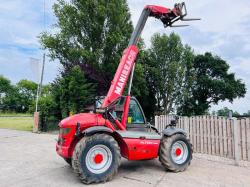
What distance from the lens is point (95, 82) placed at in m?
17.2

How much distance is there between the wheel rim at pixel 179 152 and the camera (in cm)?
567

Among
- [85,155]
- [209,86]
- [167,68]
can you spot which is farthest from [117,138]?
[209,86]

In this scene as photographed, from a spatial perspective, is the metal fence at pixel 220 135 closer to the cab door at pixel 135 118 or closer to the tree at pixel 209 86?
the cab door at pixel 135 118

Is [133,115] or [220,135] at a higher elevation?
[133,115]

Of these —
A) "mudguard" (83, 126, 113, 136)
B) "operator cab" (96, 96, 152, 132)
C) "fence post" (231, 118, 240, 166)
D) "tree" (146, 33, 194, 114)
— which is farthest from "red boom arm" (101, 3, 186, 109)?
"tree" (146, 33, 194, 114)

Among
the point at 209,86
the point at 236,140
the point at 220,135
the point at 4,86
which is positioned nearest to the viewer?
the point at 236,140

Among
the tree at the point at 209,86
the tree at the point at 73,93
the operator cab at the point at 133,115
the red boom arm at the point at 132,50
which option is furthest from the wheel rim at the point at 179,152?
the tree at the point at 209,86

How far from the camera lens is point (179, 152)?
5.77 metres

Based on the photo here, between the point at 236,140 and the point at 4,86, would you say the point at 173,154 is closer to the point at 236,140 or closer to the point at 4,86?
the point at 236,140

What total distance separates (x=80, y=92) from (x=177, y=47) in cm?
1168

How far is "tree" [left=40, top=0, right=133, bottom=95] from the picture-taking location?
17641 mm

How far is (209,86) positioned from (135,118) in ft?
71.7

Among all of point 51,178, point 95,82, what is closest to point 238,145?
point 51,178

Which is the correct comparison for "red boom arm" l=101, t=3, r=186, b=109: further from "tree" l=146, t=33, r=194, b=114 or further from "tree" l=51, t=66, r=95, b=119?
"tree" l=146, t=33, r=194, b=114
